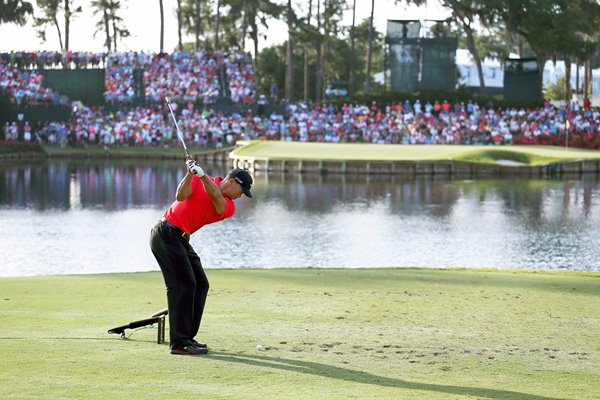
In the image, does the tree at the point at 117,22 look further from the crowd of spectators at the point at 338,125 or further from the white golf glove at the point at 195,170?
the white golf glove at the point at 195,170

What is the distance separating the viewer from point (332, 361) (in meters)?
9.98

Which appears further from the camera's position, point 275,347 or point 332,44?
point 332,44

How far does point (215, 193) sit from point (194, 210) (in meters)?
0.30

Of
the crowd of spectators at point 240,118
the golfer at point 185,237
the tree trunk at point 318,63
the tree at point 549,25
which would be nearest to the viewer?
the golfer at point 185,237

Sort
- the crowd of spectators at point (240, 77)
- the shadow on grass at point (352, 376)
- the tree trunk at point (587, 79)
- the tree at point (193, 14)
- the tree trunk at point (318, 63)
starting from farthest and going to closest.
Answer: the tree at point (193, 14)
the tree trunk at point (587, 79)
the tree trunk at point (318, 63)
the crowd of spectators at point (240, 77)
the shadow on grass at point (352, 376)

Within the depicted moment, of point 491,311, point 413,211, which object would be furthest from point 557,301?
point 413,211

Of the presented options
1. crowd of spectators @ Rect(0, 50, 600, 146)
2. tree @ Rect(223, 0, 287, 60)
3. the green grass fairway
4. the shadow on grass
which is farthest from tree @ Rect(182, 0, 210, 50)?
the shadow on grass

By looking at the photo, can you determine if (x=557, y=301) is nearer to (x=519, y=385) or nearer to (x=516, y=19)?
(x=519, y=385)

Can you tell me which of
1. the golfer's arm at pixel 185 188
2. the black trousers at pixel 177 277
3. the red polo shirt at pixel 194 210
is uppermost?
the golfer's arm at pixel 185 188

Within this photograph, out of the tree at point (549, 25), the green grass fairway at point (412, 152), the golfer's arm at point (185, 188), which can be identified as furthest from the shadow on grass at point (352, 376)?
the tree at point (549, 25)

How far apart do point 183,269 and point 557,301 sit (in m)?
5.71

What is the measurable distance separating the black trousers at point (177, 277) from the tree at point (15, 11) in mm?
84675

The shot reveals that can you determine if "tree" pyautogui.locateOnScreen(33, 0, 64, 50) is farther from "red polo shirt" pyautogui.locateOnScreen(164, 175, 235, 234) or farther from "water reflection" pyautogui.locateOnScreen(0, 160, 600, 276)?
"red polo shirt" pyautogui.locateOnScreen(164, 175, 235, 234)

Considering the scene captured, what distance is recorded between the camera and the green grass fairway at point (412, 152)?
5934 cm
